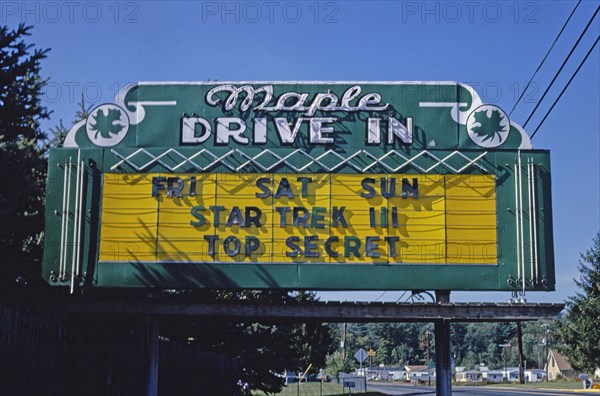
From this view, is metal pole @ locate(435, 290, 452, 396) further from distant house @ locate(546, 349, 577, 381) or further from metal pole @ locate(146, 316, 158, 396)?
distant house @ locate(546, 349, 577, 381)

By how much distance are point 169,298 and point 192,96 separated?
4.07 metres

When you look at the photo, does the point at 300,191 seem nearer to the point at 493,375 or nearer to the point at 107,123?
the point at 107,123

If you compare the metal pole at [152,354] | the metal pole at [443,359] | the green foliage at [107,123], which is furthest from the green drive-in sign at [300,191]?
the metal pole at [443,359]

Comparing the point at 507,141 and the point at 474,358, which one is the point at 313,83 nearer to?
the point at 507,141

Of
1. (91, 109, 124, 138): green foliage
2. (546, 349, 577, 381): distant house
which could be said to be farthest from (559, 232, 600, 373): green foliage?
(546, 349, 577, 381): distant house

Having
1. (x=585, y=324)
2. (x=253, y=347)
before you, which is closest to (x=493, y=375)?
(x=585, y=324)

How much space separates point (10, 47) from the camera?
17.6 meters

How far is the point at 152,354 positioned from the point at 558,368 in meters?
114

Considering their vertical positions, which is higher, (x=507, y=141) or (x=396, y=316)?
(x=507, y=141)

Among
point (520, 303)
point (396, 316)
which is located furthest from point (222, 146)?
point (520, 303)

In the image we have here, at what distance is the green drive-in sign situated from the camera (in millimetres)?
16469

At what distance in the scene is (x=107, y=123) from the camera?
17.2 metres

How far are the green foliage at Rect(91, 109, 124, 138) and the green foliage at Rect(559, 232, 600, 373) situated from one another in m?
37.6

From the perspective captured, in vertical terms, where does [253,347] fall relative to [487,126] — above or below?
below
